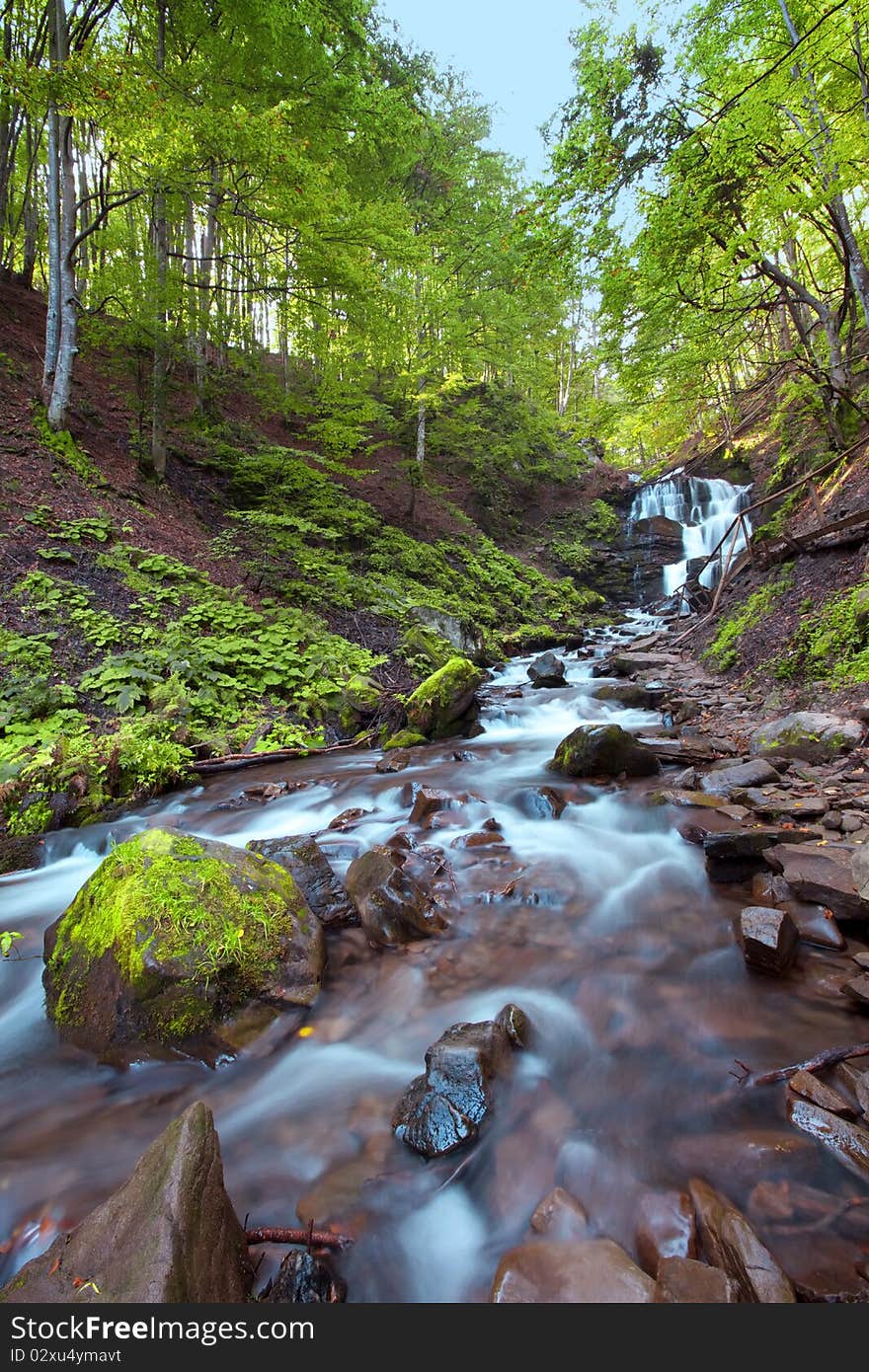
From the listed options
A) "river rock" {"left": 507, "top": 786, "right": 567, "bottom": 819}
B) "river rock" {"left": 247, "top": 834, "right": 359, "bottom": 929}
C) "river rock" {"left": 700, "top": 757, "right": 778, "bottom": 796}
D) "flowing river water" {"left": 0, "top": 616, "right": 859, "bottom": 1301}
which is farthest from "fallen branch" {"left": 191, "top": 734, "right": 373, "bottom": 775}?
"river rock" {"left": 700, "top": 757, "right": 778, "bottom": 796}

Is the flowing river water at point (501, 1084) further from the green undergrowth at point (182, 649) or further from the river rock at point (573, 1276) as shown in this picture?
the green undergrowth at point (182, 649)

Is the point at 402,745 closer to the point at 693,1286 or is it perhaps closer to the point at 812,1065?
the point at 812,1065

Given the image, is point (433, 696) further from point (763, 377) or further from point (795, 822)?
point (763, 377)

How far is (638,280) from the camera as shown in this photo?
8117 mm

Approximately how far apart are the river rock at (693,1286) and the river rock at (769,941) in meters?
1.65

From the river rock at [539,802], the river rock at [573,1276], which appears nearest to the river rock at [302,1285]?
the river rock at [573,1276]

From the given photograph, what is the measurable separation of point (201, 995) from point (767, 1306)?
2.35m

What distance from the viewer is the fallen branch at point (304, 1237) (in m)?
1.80

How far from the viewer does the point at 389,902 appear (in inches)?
141

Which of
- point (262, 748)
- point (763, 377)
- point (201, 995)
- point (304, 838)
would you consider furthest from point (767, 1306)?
point (763, 377)

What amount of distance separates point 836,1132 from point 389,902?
2.36 meters

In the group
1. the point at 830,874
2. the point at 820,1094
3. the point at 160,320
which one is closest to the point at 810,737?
the point at 830,874

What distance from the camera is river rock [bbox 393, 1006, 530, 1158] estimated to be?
Result: 2230mm

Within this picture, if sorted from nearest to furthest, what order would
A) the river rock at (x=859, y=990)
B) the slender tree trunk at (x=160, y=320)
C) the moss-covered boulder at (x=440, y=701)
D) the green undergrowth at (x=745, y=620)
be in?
1. the river rock at (x=859, y=990)
2. the moss-covered boulder at (x=440, y=701)
3. the green undergrowth at (x=745, y=620)
4. the slender tree trunk at (x=160, y=320)
